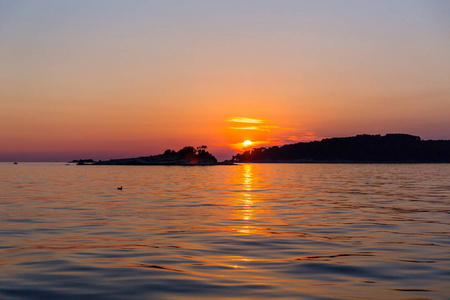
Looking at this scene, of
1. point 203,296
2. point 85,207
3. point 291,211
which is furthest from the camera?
point 85,207

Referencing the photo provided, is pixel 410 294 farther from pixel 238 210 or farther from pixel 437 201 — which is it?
pixel 437 201

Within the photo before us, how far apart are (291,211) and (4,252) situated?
55.4 feet

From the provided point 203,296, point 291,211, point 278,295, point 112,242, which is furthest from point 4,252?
point 291,211

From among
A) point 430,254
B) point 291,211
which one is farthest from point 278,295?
point 291,211

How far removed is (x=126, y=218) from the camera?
78.4ft

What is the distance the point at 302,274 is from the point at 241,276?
66.6 inches

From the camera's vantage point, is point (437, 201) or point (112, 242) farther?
point (437, 201)

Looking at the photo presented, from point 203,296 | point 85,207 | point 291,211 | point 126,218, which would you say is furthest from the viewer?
point 85,207

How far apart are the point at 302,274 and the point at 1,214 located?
64.2 ft

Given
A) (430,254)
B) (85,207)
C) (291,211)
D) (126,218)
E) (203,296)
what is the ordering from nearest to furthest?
1. (203,296)
2. (430,254)
3. (126,218)
4. (291,211)
5. (85,207)

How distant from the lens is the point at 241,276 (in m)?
11.7

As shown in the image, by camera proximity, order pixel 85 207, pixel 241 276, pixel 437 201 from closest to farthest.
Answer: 1. pixel 241 276
2. pixel 85 207
3. pixel 437 201

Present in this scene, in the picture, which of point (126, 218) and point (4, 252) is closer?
point (4, 252)

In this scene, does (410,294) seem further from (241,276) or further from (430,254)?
(430,254)
